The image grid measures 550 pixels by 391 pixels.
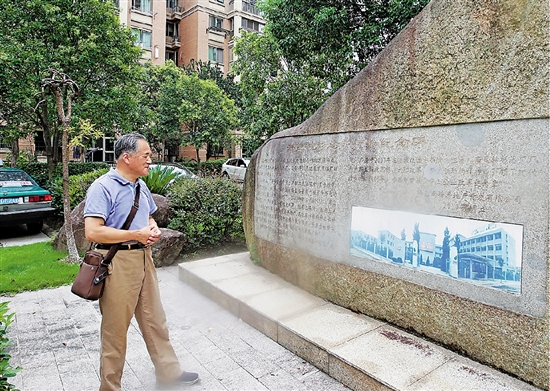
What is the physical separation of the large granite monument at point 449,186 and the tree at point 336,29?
484cm

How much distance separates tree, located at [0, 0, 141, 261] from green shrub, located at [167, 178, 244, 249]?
4.56 m

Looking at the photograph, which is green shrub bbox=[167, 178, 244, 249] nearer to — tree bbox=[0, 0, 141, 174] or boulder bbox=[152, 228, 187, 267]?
boulder bbox=[152, 228, 187, 267]

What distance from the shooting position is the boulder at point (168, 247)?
228 inches

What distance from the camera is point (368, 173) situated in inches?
136

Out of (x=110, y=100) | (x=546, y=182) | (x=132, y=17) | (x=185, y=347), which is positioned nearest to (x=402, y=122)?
(x=546, y=182)

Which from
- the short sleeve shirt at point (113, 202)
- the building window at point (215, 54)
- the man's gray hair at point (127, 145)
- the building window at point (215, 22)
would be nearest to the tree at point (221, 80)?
the building window at point (215, 54)

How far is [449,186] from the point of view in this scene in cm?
283

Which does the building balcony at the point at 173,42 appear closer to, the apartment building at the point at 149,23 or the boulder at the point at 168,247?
the apartment building at the point at 149,23

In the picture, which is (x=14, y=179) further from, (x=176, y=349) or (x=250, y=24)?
(x=250, y=24)

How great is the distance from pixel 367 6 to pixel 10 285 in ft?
26.7

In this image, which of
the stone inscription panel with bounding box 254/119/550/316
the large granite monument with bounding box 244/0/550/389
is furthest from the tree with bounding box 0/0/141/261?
the large granite monument with bounding box 244/0/550/389

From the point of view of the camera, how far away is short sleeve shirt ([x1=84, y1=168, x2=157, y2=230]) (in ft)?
7.54

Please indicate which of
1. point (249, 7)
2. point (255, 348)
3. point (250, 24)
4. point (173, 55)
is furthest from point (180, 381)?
point (173, 55)

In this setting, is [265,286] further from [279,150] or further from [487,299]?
[487,299]
